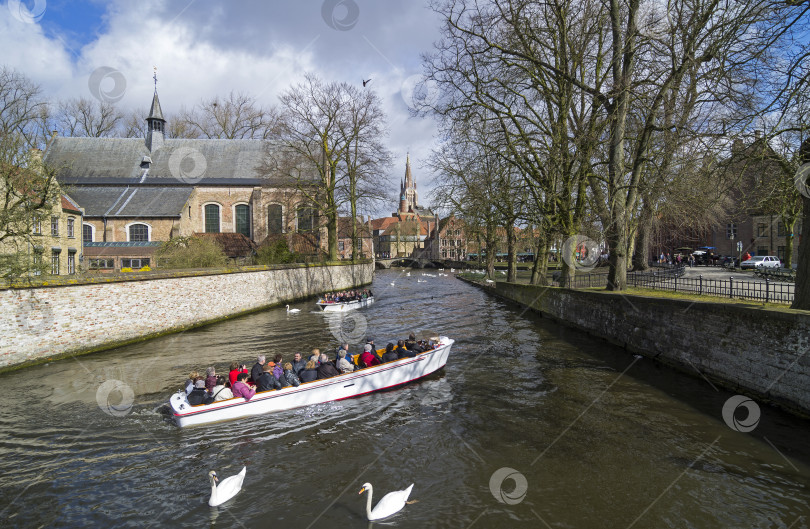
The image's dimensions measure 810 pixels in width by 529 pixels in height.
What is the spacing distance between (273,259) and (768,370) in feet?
104

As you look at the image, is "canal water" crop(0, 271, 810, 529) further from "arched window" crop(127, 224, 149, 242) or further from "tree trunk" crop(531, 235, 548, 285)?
"arched window" crop(127, 224, 149, 242)

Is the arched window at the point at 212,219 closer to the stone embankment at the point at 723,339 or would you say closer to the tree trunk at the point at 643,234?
the tree trunk at the point at 643,234

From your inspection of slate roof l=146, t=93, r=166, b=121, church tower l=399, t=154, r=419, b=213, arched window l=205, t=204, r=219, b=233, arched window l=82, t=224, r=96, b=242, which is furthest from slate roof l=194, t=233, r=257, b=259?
church tower l=399, t=154, r=419, b=213

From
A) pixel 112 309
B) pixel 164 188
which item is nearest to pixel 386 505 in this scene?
pixel 112 309

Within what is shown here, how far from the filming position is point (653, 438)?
29.3 feet

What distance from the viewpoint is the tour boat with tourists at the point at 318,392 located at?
10.0m

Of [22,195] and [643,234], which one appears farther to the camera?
[643,234]

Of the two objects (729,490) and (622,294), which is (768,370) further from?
(622,294)

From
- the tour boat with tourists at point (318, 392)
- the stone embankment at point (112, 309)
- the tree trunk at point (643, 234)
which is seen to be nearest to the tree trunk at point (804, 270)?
the tour boat with tourists at point (318, 392)

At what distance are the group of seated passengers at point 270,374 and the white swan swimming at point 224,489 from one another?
3336mm

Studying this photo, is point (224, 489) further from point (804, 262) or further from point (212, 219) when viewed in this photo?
point (212, 219)

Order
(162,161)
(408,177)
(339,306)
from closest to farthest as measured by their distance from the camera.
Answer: (339,306) → (162,161) → (408,177)

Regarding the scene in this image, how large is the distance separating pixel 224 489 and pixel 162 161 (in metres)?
51.6

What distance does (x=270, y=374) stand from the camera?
35.7 feet
